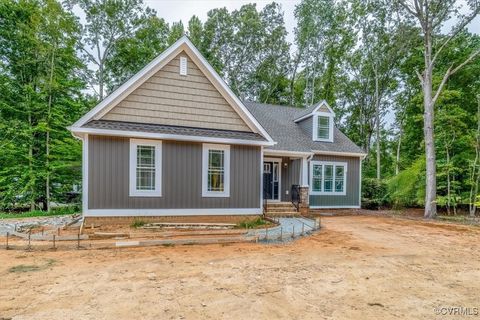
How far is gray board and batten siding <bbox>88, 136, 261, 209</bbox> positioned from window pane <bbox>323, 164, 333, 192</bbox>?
6643 mm

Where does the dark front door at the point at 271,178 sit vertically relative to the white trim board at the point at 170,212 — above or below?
above

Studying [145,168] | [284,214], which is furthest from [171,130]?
[284,214]

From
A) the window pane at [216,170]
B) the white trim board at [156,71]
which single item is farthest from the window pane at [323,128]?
the window pane at [216,170]

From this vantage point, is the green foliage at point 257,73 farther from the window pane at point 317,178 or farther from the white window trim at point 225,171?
the white window trim at point 225,171

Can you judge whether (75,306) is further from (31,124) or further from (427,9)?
(427,9)

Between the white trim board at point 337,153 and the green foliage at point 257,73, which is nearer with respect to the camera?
the white trim board at point 337,153

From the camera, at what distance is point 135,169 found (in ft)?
29.7

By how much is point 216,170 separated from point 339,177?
8803mm

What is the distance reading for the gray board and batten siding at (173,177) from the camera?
28.3 ft

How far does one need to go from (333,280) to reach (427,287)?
4.64 ft

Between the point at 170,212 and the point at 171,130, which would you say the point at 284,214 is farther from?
the point at 171,130

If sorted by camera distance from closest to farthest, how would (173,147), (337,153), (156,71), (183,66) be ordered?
(173,147), (156,71), (183,66), (337,153)

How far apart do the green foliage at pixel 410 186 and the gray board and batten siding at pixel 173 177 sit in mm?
10963

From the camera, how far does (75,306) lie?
12.2 feet
